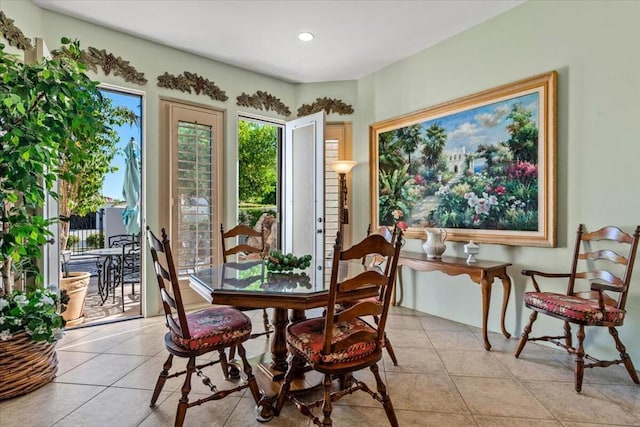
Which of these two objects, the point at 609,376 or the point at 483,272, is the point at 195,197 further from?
the point at 609,376

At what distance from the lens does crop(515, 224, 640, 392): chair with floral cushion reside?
216 cm

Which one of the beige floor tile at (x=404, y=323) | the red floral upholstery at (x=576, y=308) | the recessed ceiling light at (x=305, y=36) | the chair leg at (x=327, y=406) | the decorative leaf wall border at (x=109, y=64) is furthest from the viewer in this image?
the recessed ceiling light at (x=305, y=36)

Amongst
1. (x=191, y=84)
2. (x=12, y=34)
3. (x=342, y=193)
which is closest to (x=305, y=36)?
(x=191, y=84)

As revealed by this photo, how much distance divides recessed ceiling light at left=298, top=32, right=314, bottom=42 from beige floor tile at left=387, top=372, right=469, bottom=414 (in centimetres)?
318

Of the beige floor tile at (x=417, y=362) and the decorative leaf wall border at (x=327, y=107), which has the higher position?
the decorative leaf wall border at (x=327, y=107)

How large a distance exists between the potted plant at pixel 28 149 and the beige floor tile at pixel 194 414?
91 centimetres

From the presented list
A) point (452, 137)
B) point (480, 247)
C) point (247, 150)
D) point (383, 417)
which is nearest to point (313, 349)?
point (383, 417)

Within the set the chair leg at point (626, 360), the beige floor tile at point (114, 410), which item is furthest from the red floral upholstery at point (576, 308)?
the beige floor tile at point (114, 410)

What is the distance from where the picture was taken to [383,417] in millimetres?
1890

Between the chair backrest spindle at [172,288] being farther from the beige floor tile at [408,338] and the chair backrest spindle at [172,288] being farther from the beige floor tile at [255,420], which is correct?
the beige floor tile at [408,338]

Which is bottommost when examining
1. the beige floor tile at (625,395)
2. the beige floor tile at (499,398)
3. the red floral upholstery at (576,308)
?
the beige floor tile at (499,398)

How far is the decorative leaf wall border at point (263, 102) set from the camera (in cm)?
432

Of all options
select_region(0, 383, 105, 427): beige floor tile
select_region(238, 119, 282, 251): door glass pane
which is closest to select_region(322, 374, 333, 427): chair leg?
select_region(0, 383, 105, 427): beige floor tile

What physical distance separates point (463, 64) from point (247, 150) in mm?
5595
